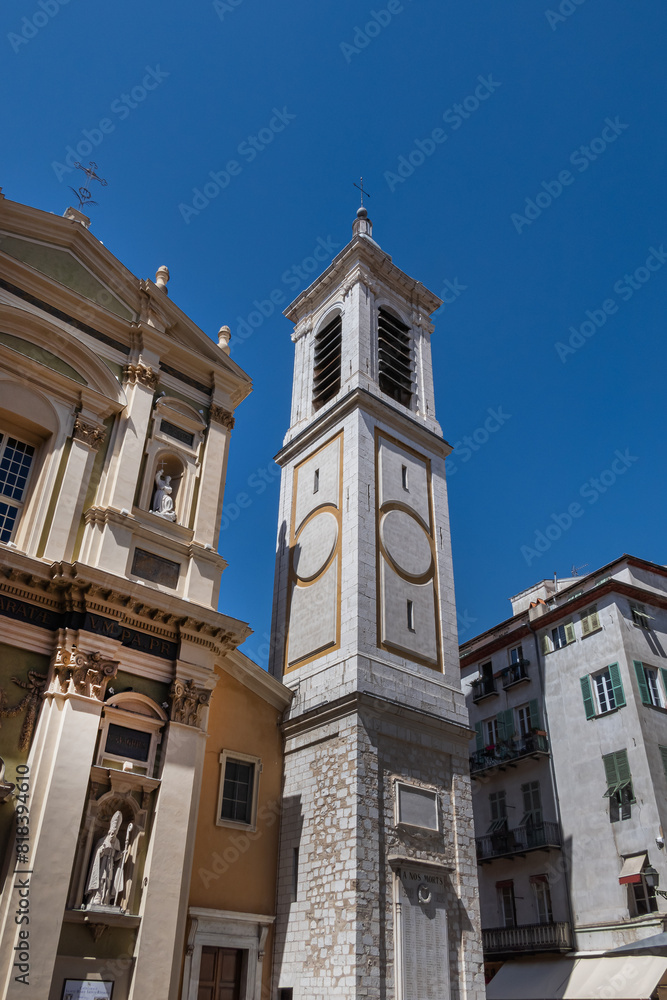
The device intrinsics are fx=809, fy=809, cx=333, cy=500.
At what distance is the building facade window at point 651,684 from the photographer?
23.9 metres

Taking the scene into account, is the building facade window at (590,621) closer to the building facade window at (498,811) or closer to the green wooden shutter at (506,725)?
the green wooden shutter at (506,725)

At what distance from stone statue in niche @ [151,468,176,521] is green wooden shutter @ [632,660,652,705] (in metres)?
14.9

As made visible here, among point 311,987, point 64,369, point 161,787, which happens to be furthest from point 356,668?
point 64,369

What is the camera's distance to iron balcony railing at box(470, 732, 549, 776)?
26234mm

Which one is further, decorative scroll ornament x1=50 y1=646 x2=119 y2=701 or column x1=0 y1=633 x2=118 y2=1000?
decorative scroll ornament x1=50 y1=646 x2=119 y2=701

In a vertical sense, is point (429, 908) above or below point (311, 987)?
above

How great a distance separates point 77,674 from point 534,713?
1763cm

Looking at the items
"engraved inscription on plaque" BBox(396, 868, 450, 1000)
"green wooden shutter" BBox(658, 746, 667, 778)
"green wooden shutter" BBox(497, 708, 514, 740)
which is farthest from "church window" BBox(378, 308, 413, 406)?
"engraved inscription on plaque" BBox(396, 868, 450, 1000)

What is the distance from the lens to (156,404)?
61.9 feet

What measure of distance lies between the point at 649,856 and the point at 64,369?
19237 mm

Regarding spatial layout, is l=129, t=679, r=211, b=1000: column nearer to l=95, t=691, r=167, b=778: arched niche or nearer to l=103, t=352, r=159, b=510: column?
l=95, t=691, r=167, b=778: arched niche

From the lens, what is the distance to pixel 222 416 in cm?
1998

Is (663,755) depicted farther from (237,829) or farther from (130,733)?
(130,733)

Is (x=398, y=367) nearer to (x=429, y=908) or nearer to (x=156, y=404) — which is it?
(x=156, y=404)
